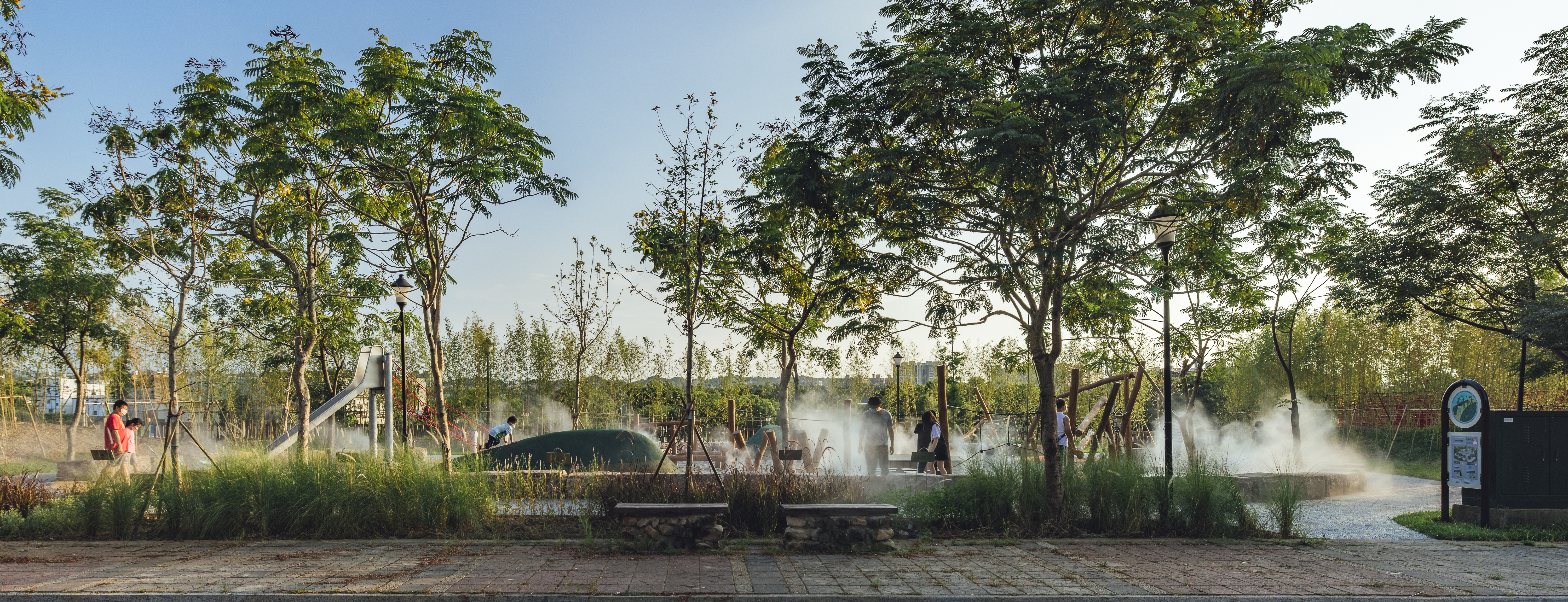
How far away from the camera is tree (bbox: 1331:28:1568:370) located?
52.8ft

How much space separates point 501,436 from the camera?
1833cm

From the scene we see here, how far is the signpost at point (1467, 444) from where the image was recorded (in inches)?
412

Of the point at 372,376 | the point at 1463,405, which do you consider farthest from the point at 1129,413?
the point at 372,376

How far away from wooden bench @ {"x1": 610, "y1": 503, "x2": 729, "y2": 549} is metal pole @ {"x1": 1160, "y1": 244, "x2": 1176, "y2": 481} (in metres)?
5.23

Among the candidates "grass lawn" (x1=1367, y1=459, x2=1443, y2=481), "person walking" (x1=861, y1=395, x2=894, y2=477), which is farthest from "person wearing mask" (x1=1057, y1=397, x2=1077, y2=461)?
"grass lawn" (x1=1367, y1=459, x2=1443, y2=481)

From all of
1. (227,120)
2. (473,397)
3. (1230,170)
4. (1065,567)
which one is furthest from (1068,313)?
(473,397)

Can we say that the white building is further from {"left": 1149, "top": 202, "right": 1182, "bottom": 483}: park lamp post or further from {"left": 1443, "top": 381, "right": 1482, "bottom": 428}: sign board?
{"left": 1443, "top": 381, "right": 1482, "bottom": 428}: sign board

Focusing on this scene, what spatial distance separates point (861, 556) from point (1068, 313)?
17.1 ft

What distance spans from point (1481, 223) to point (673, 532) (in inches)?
707

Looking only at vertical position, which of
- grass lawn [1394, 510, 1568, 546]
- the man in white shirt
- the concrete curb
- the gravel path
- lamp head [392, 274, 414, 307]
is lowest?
the gravel path

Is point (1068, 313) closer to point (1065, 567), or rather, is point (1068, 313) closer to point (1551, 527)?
point (1065, 567)

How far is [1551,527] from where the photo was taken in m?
10.3

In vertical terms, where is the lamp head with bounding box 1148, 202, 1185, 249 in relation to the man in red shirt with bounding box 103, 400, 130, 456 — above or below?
above

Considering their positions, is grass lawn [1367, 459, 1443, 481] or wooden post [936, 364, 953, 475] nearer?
wooden post [936, 364, 953, 475]
